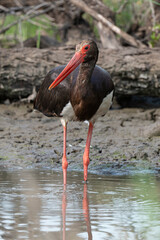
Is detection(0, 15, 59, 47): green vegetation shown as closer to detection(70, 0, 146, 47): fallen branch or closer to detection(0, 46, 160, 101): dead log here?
detection(70, 0, 146, 47): fallen branch

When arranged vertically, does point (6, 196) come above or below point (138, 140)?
above

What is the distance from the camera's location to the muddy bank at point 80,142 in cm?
525

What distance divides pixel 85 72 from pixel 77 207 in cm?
148

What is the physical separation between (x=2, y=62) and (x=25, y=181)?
9.30 feet

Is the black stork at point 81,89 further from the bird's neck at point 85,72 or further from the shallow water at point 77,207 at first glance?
the shallow water at point 77,207

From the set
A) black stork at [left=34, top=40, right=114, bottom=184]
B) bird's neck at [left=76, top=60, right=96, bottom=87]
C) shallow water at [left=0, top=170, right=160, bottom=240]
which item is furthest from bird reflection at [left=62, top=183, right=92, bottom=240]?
bird's neck at [left=76, top=60, right=96, bottom=87]

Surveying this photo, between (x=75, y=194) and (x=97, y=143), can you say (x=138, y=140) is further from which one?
(x=75, y=194)

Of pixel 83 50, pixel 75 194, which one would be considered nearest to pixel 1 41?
pixel 83 50

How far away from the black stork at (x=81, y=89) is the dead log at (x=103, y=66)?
5.73 ft

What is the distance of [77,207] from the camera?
135 inches

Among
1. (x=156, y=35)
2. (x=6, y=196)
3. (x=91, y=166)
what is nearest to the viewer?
(x=6, y=196)

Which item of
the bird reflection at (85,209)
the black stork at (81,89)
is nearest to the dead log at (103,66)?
the black stork at (81,89)

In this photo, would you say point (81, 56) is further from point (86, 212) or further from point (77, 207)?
point (86, 212)

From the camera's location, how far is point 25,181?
4398 mm
